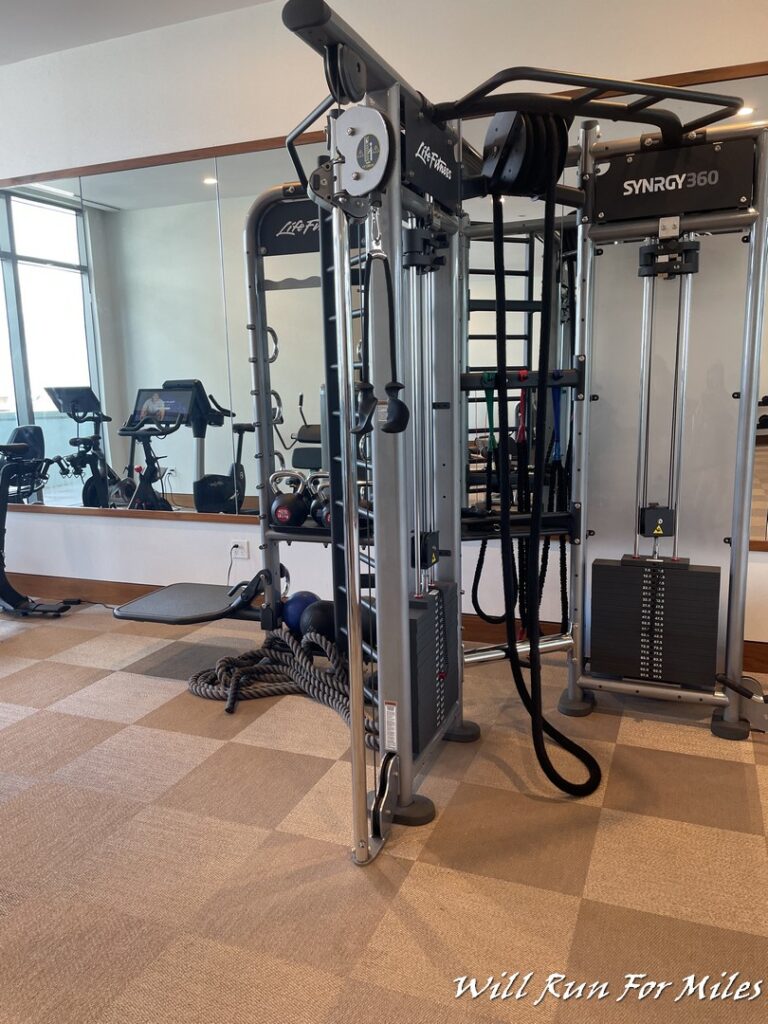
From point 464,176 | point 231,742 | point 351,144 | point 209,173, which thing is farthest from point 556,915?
point 209,173

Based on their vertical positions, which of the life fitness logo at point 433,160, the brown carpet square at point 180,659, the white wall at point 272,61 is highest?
the white wall at point 272,61

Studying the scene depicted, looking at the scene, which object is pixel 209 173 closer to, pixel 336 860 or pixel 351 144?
pixel 351 144

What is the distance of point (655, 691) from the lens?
2.97 meters

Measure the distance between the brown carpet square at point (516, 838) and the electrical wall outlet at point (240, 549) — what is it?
2356mm

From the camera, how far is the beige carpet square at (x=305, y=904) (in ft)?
5.93

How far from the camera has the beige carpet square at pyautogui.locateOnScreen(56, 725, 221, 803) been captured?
2.60 m

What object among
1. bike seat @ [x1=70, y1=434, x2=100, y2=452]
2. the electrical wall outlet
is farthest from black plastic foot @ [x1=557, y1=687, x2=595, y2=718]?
bike seat @ [x1=70, y1=434, x2=100, y2=452]

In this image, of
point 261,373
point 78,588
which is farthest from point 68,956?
point 78,588

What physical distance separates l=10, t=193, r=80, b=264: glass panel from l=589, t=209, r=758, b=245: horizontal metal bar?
12.5ft

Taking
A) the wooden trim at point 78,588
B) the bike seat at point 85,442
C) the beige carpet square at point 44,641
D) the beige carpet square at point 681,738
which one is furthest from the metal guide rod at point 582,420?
the bike seat at point 85,442

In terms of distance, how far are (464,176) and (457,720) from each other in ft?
6.86

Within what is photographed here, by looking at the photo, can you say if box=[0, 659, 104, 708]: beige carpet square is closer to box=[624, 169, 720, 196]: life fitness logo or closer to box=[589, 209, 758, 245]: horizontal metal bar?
box=[589, 209, 758, 245]: horizontal metal bar

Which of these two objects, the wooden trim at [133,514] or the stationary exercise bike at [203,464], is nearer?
the wooden trim at [133,514]

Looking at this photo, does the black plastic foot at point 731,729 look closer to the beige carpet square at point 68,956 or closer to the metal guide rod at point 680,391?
the metal guide rod at point 680,391
